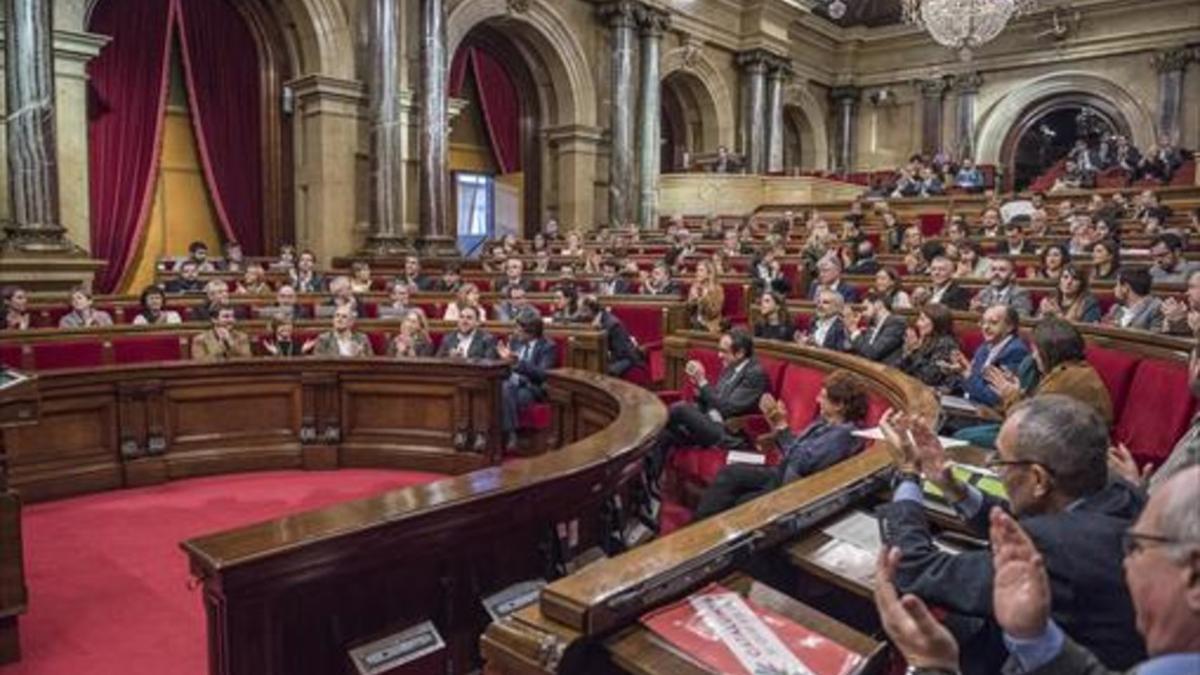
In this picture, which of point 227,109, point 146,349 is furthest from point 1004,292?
point 227,109

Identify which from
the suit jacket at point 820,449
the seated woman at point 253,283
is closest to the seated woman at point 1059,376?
the suit jacket at point 820,449

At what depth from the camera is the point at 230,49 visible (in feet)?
37.2

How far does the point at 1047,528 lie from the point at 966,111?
67.9 feet

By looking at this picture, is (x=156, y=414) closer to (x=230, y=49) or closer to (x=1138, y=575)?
(x=1138, y=575)

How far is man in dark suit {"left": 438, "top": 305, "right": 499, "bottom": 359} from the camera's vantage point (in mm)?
5840

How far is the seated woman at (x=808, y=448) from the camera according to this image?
309 centimetres

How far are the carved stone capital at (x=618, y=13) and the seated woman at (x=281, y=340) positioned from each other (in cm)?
1004

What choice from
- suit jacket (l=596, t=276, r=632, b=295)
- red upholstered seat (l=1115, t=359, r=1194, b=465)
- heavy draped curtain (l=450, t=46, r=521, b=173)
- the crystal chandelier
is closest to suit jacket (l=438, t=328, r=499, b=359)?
suit jacket (l=596, t=276, r=632, b=295)

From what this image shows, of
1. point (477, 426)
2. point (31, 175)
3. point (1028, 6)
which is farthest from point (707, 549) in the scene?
point (1028, 6)

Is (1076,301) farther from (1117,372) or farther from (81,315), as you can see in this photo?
(81,315)

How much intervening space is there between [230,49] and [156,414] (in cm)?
785

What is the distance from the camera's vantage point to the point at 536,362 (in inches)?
227

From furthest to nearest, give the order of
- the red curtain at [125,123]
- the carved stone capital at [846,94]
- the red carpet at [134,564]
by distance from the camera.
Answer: the carved stone capital at [846,94], the red curtain at [125,123], the red carpet at [134,564]

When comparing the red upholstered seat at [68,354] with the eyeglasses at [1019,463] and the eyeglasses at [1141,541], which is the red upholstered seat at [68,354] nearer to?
the eyeglasses at [1019,463]
